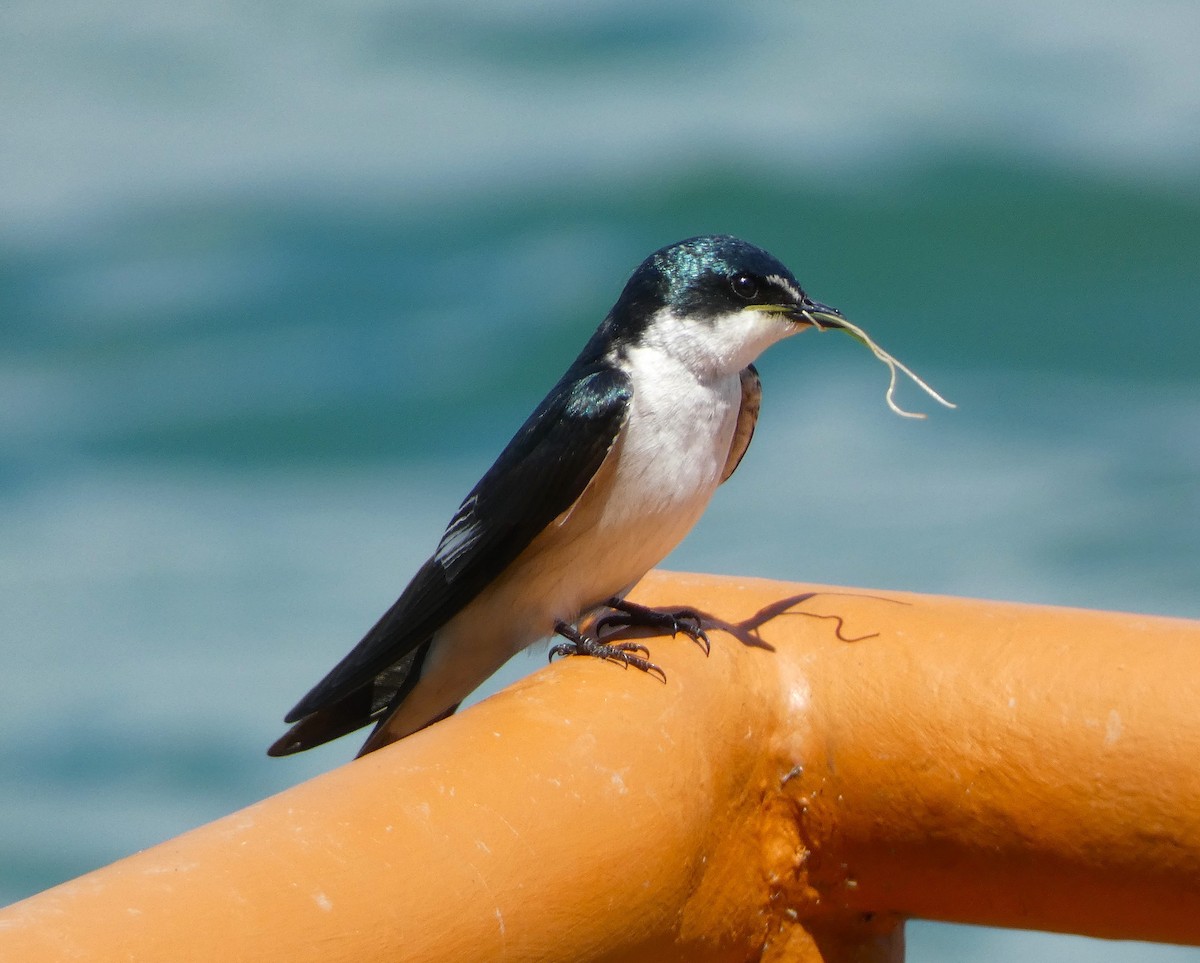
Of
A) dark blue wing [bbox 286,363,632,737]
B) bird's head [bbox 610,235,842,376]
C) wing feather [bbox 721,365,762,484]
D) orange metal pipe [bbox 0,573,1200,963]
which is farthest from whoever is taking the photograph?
wing feather [bbox 721,365,762,484]

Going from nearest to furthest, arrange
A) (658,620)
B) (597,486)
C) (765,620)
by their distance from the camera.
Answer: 1. (765,620)
2. (658,620)
3. (597,486)

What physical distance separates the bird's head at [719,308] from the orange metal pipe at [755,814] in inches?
23.5

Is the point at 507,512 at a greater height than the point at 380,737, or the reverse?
the point at 507,512

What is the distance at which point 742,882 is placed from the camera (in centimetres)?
A: 218

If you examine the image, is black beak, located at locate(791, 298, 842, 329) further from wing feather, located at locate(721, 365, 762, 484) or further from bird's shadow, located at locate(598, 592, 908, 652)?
bird's shadow, located at locate(598, 592, 908, 652)

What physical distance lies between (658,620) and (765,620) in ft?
0.75

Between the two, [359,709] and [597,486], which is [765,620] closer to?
[597,486]

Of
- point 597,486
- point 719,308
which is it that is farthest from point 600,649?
point 719,308

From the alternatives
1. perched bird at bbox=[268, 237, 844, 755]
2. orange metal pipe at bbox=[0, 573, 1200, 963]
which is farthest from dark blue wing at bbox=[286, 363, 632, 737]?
orange metal pipe at bbox=[0, 573, 1200, 963]

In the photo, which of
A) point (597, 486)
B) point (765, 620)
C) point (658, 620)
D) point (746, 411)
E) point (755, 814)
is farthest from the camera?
point (746, 411)

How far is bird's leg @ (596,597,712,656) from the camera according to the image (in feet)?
7.91

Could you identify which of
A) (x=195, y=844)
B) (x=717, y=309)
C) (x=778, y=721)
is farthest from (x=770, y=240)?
(x=195, y=844)

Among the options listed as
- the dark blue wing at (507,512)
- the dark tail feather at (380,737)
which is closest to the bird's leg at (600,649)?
the dark blue wing at (507,512)

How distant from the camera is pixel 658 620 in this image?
101 inches
